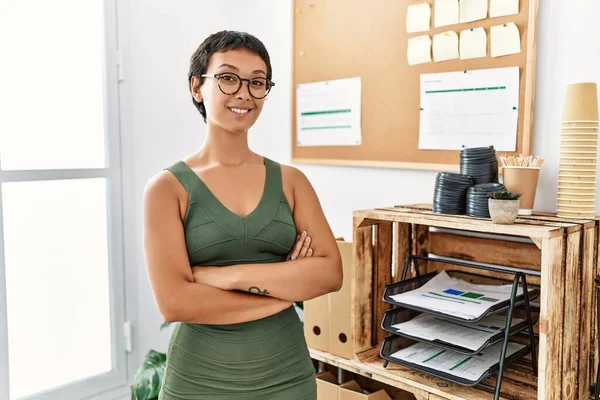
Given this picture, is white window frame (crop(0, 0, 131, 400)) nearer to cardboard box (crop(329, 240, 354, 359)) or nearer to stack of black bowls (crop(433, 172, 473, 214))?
cardboard box (crop(329, 240, 354, 359))

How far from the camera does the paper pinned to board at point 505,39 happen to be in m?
1.61

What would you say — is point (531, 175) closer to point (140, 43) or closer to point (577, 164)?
point (577, 164)

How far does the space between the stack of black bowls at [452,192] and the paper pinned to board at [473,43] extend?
46 cm

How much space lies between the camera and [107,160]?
2.43 metres

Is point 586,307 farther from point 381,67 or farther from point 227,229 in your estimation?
point 381,67

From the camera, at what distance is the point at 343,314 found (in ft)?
5.65

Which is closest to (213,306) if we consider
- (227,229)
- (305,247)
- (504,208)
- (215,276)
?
(215,276)

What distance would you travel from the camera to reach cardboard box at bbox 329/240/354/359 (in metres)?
1.68

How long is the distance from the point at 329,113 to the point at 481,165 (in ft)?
2.67

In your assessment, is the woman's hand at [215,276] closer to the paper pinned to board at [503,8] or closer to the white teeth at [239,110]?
the white teeth at [239,110]

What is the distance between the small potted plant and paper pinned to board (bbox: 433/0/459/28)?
2.36 ft

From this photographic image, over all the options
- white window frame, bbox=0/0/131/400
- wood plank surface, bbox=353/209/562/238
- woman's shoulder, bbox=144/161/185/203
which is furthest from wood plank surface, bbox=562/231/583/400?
white window frame, bbox=0/0/131/400

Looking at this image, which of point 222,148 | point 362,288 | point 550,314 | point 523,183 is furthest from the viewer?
point 362,288

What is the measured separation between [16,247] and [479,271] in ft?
5.77
